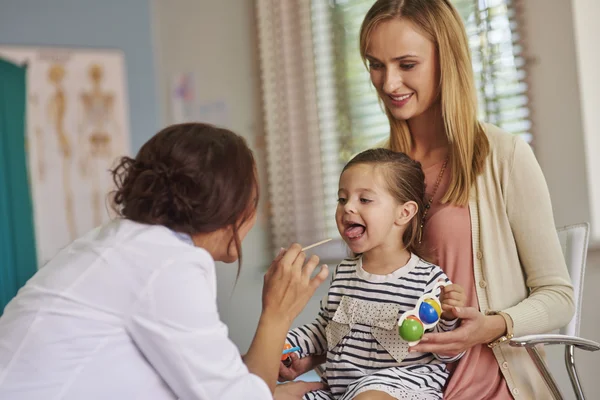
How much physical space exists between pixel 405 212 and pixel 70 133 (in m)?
2.76

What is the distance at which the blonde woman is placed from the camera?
1.57 metres

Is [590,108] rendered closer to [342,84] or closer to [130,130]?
[342,84]

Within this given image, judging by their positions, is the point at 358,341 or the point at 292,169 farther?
the point at 292,169

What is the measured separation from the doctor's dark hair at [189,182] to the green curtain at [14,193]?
8.60ft

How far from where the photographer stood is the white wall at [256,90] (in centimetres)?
261

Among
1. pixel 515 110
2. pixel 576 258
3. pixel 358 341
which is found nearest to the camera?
pixel 358 341

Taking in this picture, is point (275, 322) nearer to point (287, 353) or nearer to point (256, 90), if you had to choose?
point (287, 353)

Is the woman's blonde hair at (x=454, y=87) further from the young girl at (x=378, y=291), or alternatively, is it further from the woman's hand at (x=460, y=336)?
the woman's hand at (x=460, y=336)

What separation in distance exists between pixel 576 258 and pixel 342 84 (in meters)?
2.02

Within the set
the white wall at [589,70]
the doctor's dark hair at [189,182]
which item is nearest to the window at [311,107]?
the white wall at [589,70]

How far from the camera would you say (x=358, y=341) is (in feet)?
5.13

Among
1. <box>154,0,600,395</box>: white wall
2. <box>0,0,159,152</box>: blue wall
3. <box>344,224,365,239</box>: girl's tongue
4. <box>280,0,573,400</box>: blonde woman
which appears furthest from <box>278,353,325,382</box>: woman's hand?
<box>0,0,159,152</box>: blue wall

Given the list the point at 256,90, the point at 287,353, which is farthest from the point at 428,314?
the point at 256,90

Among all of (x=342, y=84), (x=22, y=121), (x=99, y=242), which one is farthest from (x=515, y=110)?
(x=22, y=121)
